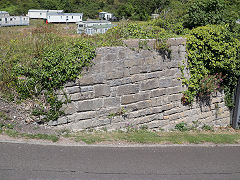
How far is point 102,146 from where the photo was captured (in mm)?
6309

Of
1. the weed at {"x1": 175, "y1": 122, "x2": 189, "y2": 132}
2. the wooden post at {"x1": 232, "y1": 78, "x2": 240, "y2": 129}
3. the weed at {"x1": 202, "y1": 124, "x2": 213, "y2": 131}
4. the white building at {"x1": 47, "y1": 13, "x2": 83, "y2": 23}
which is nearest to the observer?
the weed at {"x1": 175, "y1": 122, "x2": 189, "y2": 132}

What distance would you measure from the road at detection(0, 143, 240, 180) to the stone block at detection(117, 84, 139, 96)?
1772mm

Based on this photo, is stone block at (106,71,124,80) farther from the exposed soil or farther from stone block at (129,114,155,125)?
the exposed soil

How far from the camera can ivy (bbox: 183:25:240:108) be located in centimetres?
862

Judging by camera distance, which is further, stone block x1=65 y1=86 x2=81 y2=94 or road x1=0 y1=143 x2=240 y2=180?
stone block x1=65 y1=86 x2=81 y2=94

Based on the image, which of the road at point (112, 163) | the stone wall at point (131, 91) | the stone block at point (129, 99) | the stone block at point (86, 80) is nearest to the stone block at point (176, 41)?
the stone wall at point (131, 91)

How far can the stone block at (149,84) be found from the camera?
26.0ft

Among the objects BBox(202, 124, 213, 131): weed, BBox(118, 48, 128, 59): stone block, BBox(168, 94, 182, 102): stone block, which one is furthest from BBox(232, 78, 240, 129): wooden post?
BBox(118, 48, 128, 59): stone block

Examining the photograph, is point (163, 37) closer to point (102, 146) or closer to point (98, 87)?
point (98, 87)

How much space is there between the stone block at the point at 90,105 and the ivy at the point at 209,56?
2.86 meters

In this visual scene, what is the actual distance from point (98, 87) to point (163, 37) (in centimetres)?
242

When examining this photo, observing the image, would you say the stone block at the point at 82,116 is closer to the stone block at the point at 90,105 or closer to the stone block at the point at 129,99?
the stone block at the point at 90,105

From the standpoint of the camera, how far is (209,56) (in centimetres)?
879

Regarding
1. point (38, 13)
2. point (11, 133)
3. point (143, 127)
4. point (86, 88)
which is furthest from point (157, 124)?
point (38, 13)
